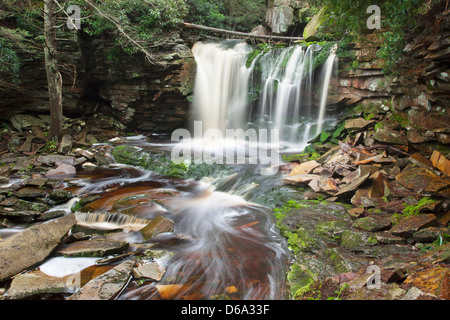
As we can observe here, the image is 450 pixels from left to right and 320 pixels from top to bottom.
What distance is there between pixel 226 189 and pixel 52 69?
7.66 metres

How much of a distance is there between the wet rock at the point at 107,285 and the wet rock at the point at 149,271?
11 centimetres

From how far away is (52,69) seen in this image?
945 cm

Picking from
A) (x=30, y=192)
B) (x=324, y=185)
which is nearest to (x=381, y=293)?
(x=324, y=185)

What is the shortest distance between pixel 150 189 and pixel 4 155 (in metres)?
5.88

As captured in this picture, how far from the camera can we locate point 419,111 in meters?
6.23

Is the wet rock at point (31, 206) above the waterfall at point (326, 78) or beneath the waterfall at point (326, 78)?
beneath

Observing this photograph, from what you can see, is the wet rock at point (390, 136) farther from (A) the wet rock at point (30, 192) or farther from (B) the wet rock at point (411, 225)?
(A) the wet rock at point (30, 192)

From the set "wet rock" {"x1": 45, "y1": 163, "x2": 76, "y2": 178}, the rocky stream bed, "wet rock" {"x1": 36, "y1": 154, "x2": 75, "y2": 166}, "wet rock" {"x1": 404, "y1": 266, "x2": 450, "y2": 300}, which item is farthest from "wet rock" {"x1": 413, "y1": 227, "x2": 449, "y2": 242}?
"wet rock" {"x1": 36, "y1": 154, "x2": 75, "y2": 166}

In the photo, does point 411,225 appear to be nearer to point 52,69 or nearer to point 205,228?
point 205,228

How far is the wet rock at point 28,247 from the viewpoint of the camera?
12.1 ft

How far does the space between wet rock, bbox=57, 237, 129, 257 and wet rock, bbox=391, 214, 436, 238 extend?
443cm

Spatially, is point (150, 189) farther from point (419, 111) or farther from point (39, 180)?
point (419, 111)

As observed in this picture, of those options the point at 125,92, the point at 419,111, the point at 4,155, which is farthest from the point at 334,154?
the point at 4,155

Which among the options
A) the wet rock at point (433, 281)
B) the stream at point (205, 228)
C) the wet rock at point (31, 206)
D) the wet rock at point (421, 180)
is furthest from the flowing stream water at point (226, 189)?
the wet rock at point (421, 180)
